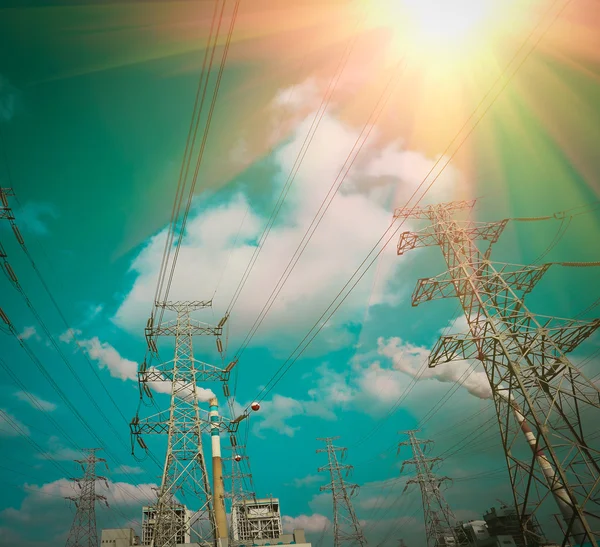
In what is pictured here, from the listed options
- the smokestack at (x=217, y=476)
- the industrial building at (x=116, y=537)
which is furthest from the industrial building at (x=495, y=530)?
the industrial building at (x=116, y=537)

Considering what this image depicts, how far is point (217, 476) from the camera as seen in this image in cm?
2056

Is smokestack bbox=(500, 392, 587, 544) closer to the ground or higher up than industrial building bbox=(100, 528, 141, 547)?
closer to the ground

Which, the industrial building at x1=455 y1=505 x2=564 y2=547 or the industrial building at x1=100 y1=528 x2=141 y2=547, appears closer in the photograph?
the industrial building at x1=455 y1=505 x2=564 y2=547

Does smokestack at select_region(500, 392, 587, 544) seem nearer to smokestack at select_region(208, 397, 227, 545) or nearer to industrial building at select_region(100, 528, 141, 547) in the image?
smokestack at select_region(208, 397, 227, 545)

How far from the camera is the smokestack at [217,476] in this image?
18469 mm

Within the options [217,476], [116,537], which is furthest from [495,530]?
[116,537]

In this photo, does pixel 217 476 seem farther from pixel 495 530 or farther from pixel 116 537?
pixel 116 537

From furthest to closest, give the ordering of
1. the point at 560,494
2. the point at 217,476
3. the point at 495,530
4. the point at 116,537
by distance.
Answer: the point at 116,537, the point at 495,530, the point at 217,476, the point at 560,494

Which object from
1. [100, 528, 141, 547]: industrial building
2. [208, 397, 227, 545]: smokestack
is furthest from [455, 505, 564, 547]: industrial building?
[100, 528, 141, 547]: industrial building

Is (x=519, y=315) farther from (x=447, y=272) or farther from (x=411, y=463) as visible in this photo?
(x=411, y=463)

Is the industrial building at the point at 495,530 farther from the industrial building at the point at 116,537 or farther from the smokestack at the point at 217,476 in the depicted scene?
the industrial building at the point at 116,537

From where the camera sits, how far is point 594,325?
1248 centimetres

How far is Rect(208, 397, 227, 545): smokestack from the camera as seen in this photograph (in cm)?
1847

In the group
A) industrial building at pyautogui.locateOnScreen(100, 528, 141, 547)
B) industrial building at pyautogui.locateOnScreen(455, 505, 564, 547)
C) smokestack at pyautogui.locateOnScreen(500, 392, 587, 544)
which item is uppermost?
industrial building at pyautogui.locateOnScreen(100, 528, 141, 547)
